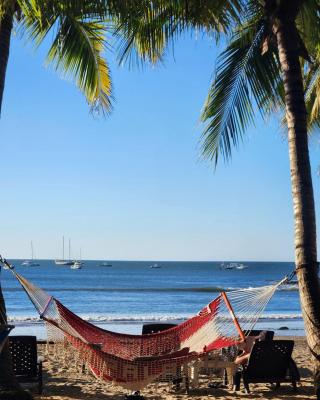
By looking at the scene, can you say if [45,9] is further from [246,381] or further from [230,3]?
[246,381]

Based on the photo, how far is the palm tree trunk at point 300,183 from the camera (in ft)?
16.1

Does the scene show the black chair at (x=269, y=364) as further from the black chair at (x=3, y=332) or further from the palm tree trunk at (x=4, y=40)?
the palm tree trunk at (x=4, y=40)

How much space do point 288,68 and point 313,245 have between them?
Result: 147 cm

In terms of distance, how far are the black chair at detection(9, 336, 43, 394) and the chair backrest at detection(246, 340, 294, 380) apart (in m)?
1.95

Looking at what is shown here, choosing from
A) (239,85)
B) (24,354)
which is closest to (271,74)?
(239,85)

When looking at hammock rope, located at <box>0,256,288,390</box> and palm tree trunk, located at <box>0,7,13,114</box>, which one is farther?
hammock rope, located at <box>0,256,288,390</box>

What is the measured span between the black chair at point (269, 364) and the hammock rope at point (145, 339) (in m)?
0.22

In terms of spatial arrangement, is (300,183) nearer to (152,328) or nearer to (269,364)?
(269,364)

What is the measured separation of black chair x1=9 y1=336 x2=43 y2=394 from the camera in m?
5.84

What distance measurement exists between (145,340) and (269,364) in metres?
1.21

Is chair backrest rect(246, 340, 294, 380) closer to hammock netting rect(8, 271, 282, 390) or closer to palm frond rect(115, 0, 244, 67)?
hammock netting rect(8, 271, 282, 390)

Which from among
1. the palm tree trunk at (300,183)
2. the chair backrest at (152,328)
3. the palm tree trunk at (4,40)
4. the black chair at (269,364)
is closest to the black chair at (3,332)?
the palm tree trunk at (4,40)

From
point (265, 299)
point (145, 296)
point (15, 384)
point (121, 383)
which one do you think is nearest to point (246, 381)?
point (265, 299)

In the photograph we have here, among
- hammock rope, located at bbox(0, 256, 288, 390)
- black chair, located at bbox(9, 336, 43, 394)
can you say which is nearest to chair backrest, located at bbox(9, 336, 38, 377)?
black chair, located at bbox(9, 336, 43, 394)
